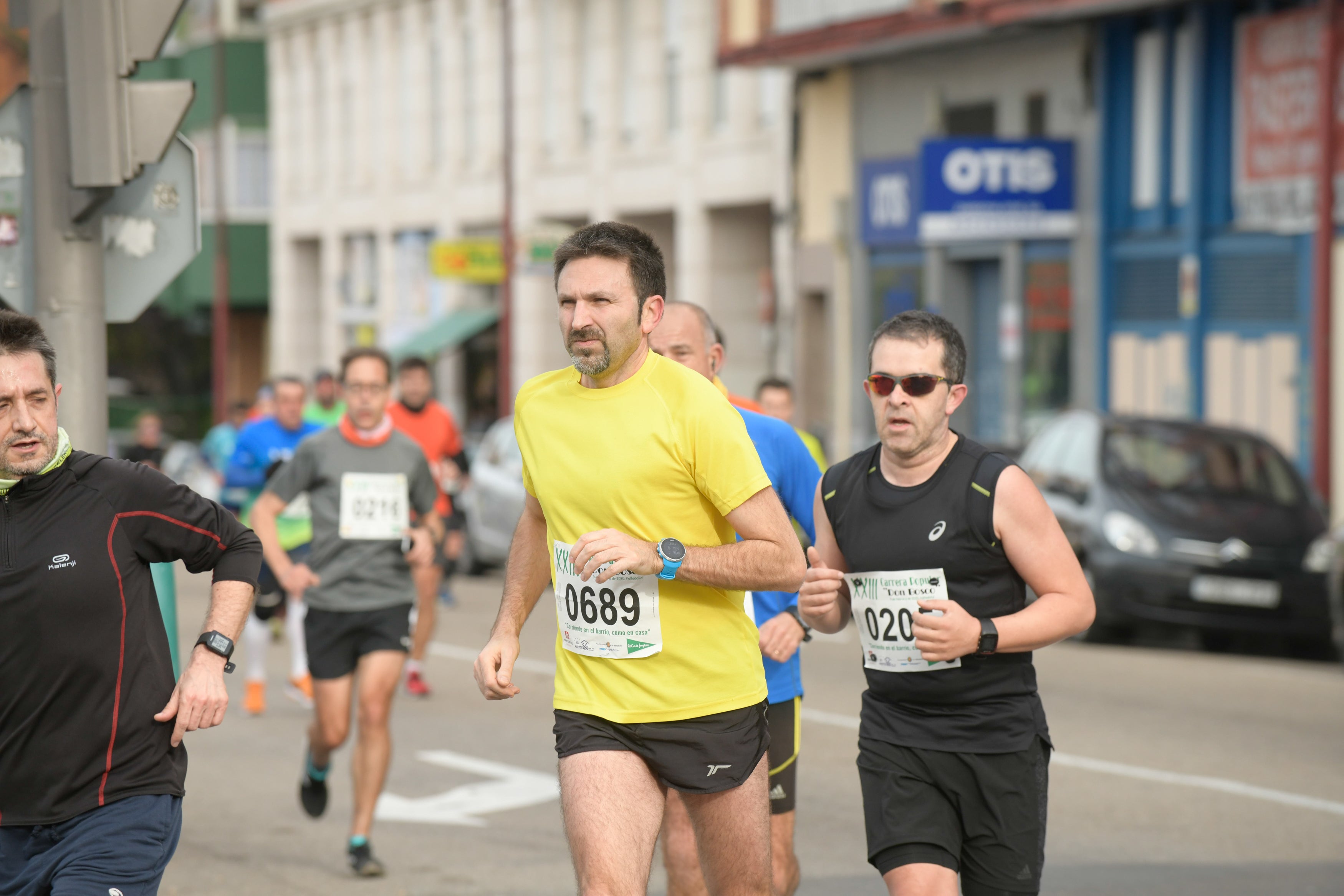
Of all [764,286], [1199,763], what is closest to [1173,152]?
[764,286]

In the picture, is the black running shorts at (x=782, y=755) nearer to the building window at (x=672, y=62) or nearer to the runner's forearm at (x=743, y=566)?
the runner's forearm at (x=743, y=566)

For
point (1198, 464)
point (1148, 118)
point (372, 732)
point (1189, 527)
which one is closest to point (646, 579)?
point (372, 732)

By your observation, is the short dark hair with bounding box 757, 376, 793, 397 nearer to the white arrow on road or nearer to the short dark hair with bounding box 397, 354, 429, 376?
the short dark hair with bounding box 397, 354, 429, 376

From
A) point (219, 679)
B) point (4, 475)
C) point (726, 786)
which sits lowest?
point (726, 786)

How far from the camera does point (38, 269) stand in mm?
6395

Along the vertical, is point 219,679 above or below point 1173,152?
below

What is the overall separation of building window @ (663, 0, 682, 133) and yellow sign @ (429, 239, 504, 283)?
3343 millimetres

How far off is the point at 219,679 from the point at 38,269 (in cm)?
225

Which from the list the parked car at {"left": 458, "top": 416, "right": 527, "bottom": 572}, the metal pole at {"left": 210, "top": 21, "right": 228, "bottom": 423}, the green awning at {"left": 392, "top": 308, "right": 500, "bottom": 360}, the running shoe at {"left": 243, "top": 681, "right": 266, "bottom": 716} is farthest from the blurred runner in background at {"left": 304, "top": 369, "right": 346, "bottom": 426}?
the metal pole at {"left": 210, "top": 21, "right": 228, "bottom": 423}

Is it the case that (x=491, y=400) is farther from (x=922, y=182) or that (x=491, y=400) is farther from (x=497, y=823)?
(x=497, y=823)

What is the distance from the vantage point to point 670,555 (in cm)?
480

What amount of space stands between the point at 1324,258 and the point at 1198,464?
5.16 metres

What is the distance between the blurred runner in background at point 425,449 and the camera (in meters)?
12.2

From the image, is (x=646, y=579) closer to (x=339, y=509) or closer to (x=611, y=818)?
(x=611, y=818)
